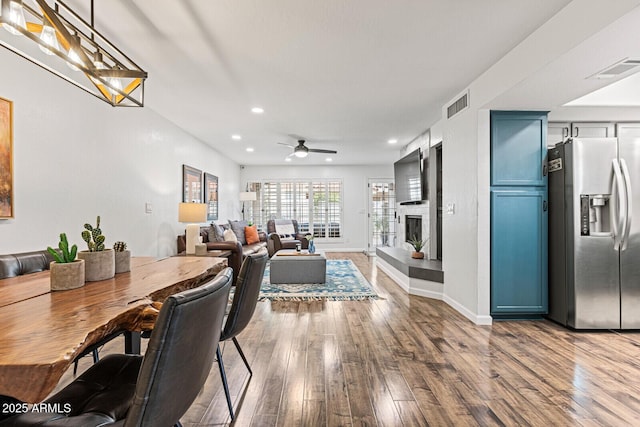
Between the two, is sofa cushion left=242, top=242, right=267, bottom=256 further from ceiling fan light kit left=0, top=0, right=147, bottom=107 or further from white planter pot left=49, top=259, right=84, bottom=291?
white planter pot left=49, top=259, right=84, bottom=291

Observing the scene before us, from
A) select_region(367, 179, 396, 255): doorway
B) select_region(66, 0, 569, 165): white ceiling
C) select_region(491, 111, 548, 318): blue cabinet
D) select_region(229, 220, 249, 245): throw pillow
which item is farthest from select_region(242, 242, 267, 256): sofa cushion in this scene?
select_region(491, 111, 548, 318): blue cabinet

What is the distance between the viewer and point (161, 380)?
933mm

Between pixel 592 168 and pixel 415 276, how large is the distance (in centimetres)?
231

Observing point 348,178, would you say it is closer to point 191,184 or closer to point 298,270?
point 191,184

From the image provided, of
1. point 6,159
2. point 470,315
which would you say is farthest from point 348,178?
point 6,159

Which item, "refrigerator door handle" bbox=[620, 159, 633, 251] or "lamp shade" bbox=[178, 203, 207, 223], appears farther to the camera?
"lamp shade" bbox=[178, 203, 207, 223]

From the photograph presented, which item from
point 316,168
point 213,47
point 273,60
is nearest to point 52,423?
point 213,47

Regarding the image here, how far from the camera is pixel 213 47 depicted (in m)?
2.73

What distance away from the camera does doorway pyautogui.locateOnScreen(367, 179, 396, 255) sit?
30.8 feet

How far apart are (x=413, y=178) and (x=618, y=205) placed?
10.4ft

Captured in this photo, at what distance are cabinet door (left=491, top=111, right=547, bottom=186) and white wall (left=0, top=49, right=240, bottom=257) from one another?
145 inches

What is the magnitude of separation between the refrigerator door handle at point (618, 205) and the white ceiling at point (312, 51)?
1594mm

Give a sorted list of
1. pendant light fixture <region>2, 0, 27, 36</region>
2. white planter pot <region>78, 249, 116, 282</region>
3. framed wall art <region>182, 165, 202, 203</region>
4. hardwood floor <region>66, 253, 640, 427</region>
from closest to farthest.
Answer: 1. pendant light fixture <region>2, 0, 27, 36</region>
2. white planter pot <region>78, 249, 116, 282</region>
3. hardwood floor <region>66, 253, 640, 427</region>
4. framed wall art <region>182, 165, 202, 203</region>

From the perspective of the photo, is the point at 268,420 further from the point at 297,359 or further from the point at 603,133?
the point at 603,133
